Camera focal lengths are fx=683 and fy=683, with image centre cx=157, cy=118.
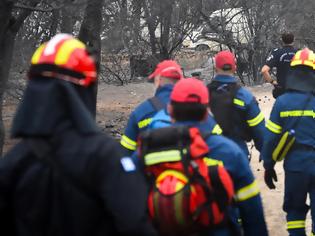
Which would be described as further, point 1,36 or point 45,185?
point 1,36

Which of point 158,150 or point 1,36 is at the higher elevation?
point 1,36

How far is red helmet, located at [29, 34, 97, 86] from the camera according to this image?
281 cm

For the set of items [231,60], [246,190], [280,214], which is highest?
[231,60]

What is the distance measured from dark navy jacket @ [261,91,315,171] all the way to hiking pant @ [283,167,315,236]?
7 cm

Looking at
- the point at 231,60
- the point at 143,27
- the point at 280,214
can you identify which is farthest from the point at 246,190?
the point at 143,27

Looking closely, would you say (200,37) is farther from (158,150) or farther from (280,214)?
(158,150)

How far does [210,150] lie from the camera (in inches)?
146

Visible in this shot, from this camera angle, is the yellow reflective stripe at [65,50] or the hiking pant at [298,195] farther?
the hiking pant at [298,195]

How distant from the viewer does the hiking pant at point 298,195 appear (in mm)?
6062

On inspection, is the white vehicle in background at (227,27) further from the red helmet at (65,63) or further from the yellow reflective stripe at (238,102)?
the red helmet at (65,63)

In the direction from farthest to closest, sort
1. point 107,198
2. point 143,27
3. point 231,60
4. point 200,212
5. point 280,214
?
point 143,27
point 280,214
point 231,60
point 200,212
point 107,198

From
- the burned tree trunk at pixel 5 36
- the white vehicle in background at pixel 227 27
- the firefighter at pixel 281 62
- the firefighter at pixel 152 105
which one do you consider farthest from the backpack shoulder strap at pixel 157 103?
the white vehicle in background at pixel 227 27

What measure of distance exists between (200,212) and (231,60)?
321 centimetres

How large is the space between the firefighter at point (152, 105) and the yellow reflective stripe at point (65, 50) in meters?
2.38
